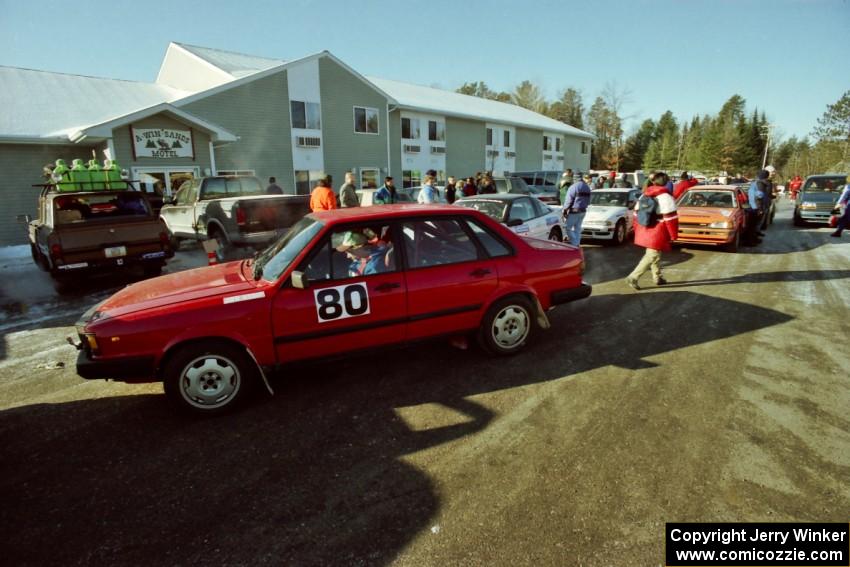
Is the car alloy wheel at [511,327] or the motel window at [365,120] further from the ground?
the motel window at [365,120]

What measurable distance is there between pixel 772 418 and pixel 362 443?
3182 millimetres

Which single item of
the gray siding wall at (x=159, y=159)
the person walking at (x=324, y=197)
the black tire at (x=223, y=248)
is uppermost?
the gray siding wall at (x=159, y=159)

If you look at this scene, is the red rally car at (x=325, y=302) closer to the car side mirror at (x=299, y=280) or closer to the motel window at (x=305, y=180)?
the car side mirror at (x=299, y=280)

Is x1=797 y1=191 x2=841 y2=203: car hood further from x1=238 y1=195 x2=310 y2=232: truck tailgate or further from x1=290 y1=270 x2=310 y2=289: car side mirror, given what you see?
x1=290 y1=270 x2=310 y2=289: car side mirror

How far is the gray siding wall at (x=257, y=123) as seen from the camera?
60.4 ft

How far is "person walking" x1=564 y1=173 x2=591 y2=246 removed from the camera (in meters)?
9.66

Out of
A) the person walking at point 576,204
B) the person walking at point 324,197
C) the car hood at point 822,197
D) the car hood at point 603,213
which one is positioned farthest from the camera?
the car hood at point 822,197

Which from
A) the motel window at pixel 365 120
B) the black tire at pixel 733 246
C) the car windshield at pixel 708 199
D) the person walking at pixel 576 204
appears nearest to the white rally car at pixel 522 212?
the person walking at pixel 576 204

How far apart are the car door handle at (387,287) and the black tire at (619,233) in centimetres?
951

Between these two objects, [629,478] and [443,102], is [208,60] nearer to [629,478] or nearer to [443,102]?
[443,102]

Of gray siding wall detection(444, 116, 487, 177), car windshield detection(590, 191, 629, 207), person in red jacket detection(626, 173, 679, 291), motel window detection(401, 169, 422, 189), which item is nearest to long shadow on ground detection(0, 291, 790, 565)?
person in red jacket detection(626, 173, 679, 291)

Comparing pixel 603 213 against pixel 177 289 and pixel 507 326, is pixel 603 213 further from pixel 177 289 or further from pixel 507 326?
pixel 177 289

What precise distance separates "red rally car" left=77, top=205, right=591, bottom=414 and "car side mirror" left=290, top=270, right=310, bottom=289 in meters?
0.01

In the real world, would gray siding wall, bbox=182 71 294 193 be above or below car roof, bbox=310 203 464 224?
above
